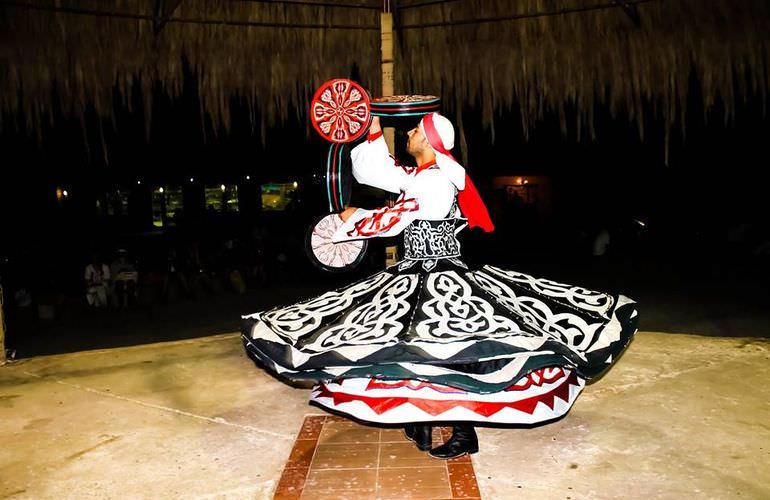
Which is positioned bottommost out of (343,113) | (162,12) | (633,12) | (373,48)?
(343,113)

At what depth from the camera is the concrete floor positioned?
108 inches

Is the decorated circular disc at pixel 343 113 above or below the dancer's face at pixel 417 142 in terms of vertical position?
above

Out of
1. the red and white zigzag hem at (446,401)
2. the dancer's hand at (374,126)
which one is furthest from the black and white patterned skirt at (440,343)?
the dancer's hand at (374,126)

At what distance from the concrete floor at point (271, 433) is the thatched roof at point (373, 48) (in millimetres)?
2460

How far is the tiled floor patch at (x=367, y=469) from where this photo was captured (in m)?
2.63

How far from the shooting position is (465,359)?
2508 millimetres

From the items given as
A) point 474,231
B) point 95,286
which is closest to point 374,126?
point 95,286

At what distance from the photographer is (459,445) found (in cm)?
293

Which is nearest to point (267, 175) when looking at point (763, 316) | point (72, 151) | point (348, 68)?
point (72, 151)

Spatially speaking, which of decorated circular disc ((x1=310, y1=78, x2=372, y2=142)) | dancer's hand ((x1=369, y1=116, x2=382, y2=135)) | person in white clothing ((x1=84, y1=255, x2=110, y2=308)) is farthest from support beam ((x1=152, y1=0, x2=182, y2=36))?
person in white clothing ((x1=84, y1=255, x2=110, y2=308))

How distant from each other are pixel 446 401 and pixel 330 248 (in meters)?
1.13

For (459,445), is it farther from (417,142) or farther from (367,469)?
(417,142)

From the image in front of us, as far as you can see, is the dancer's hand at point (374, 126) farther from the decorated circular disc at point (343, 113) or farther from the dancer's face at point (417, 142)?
the dancer's face at point (417, 142)

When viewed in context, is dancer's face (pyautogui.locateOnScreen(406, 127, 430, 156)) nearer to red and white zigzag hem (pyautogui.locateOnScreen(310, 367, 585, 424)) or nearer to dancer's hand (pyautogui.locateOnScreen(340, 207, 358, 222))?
dancer's hand (pyautogui.locateOnScreen(340, 207, 358, 222))
